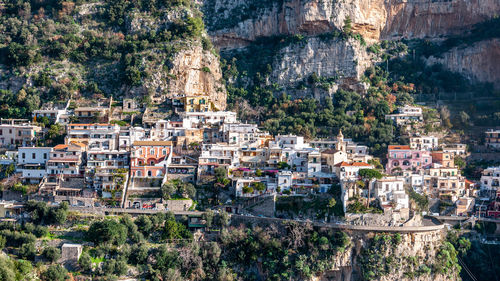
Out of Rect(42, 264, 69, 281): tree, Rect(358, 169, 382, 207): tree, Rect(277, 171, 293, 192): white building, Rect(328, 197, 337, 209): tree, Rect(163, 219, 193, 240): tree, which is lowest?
Rect(42, 264, 69, 281): tree

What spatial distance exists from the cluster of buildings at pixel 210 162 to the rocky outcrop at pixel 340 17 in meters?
Result: 16.4

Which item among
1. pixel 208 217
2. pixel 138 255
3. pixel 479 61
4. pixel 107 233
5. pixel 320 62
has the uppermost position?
pixel 479 61

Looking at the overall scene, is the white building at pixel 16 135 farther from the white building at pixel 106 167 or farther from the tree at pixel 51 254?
the tree at pixel 51 254

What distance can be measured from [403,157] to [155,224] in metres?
22.0

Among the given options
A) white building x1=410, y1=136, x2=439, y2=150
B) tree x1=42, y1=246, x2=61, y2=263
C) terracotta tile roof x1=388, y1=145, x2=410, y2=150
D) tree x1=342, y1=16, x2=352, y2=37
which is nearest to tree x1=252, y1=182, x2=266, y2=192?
terracotta tile roof x1=388, y1=145, x2=410, y2=150

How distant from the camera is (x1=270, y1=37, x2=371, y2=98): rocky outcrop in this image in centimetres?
7975

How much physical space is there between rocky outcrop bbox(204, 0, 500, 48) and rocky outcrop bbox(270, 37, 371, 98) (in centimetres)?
191

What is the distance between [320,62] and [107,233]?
114 feet

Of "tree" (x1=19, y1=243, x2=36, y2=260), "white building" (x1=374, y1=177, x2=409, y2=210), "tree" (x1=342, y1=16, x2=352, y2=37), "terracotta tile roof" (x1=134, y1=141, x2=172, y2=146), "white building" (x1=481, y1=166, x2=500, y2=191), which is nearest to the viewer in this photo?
"tree" (x1=19, y1=243, x2=36, y2=260)

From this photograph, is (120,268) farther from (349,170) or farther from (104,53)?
(104,53)

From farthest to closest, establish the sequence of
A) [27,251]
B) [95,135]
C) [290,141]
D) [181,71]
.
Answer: [181,71] → [290,141] → [95,135] → [27,251]

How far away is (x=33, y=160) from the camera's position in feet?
203

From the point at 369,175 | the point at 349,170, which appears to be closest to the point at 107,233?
the point at 349,170

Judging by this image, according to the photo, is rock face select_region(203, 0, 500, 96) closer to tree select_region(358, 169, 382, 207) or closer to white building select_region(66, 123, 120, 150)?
white building select_region(66, 123, 120, 150)
